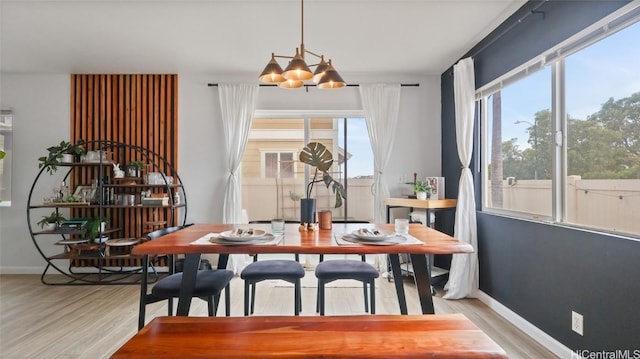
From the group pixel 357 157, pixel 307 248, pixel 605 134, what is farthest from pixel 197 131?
pixel 605 134

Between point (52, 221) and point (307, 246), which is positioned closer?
point (307, 246)

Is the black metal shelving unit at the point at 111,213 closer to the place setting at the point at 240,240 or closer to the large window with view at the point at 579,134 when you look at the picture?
the place setting at the point at 240,240

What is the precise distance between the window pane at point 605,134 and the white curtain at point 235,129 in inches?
125

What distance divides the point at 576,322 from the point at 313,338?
5.85 ft

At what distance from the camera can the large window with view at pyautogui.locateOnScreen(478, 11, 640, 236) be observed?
174cm

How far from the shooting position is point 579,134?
2.05m

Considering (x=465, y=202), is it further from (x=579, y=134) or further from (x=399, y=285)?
(x=399, y=285)

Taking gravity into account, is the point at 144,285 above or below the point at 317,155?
below

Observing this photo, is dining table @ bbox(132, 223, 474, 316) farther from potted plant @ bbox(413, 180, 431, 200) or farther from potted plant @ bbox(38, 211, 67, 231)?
potted plant @ bbox(38, 211, 67, 231)

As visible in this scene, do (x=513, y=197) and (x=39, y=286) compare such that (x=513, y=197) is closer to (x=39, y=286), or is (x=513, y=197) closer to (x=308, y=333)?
(x=308, y=333)

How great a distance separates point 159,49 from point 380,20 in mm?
2271

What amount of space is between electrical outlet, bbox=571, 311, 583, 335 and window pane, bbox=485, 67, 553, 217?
679 millimetres

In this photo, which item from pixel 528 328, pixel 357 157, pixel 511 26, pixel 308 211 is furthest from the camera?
pixel 357 157

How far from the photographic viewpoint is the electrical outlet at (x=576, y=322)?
76.7 inches
